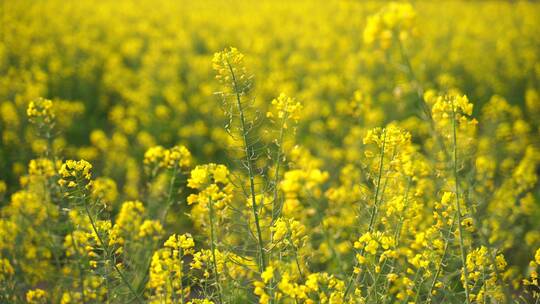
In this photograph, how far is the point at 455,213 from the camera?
2498mm

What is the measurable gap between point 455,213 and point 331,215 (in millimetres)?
1642

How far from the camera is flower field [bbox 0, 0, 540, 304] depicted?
252cm

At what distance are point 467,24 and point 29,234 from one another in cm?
1044

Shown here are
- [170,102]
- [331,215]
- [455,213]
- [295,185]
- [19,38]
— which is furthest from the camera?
[19,38]

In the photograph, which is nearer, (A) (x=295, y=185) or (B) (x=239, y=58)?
(A) (x=295, y=185)

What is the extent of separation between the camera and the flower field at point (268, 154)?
8.27 ft

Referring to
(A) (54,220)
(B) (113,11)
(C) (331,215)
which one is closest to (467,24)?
(B) (113,11)

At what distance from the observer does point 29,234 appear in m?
3.67

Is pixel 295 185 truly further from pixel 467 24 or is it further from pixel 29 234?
pixel 467 24

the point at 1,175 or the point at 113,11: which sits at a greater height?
the point at 113,11

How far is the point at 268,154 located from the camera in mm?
2605

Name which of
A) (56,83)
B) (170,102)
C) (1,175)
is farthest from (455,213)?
(56,83)

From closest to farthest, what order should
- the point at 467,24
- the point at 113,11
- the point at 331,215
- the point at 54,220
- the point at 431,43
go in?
the point at 54,220, the point at 331,215, the point at 431,43, the point at 467,24, the point at 113,11

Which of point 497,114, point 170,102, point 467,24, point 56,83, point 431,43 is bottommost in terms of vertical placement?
point 497,114
